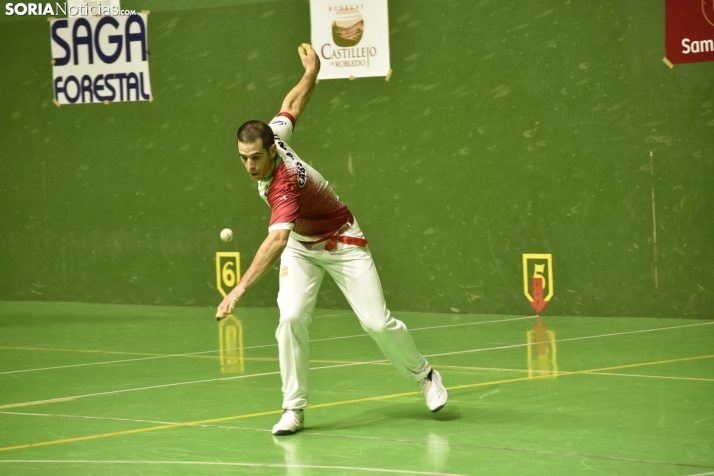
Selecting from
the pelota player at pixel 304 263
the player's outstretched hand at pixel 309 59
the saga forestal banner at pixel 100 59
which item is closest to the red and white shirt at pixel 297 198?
the pelota player at pixel 304 263

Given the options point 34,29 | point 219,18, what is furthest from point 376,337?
point 34,29

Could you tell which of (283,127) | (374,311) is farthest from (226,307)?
(283,127)

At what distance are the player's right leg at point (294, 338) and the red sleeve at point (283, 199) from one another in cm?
43

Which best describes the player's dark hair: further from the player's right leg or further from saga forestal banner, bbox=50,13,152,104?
saga forestal banner, bbox=50,13,152,104

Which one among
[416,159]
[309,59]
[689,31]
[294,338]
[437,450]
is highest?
[689,31]

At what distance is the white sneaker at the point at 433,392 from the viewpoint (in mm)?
7203

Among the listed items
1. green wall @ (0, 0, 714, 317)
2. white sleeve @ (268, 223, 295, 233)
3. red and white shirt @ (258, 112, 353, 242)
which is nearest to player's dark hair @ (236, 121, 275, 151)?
red and white shirt @ (258, 112, 353, 242)

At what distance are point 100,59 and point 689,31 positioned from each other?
6950 mm

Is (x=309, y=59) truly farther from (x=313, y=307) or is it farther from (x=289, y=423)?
(x=289, y=423)

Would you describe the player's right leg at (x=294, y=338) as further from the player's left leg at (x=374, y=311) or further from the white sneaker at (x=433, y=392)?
the white sneaker at (x=433, y=392)

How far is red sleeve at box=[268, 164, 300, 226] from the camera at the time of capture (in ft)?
21.7

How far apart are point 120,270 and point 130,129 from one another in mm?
1723

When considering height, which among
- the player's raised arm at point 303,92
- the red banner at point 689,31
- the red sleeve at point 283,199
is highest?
the red banner at point 689,31

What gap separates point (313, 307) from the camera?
280 inches
